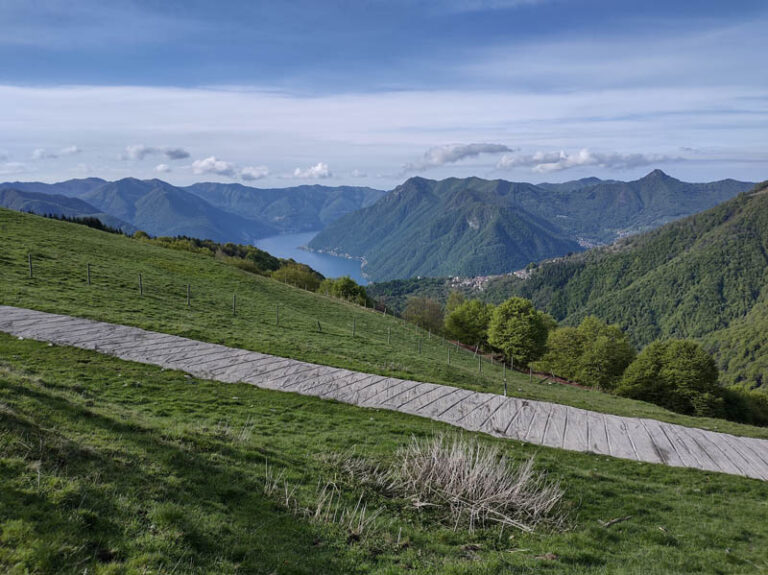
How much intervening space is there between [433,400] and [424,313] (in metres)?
87.6

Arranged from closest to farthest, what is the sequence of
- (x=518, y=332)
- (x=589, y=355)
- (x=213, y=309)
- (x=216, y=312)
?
(x=216, y=312) < (x=213, y=309) < (x=589, y=355) < (x=518, y=332)

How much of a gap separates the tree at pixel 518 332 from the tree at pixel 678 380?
14208mm

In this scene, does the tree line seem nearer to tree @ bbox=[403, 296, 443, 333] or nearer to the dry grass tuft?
tree @ bbox=[403, 296, 443, 333]

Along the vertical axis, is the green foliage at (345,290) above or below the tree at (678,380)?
above

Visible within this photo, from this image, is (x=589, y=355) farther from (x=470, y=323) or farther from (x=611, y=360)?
(x=470, y=323)

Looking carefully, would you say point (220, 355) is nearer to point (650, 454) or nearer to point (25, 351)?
point (25, 351)

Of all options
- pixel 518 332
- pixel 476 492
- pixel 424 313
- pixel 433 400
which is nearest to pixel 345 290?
pixel 424 313

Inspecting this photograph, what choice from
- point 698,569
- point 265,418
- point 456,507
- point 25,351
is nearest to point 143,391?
point 265,418

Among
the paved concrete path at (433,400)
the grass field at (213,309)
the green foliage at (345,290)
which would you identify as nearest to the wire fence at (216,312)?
the grass field at (213,309)

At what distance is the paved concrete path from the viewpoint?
15703 mm

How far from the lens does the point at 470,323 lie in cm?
8019

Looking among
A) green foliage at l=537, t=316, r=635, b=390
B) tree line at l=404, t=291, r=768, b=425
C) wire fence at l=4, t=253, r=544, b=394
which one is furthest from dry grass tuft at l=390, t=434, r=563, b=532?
green foliage at l=537, t=316, r=635, b=390

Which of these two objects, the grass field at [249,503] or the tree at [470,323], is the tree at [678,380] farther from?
the grass field at [249,503]

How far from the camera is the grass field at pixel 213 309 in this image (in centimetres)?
2252
